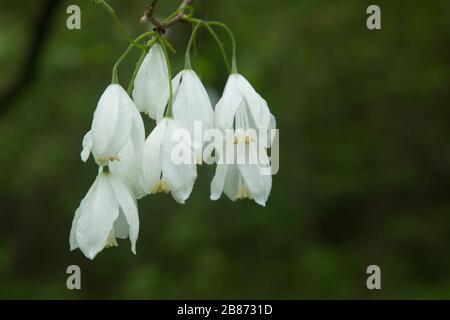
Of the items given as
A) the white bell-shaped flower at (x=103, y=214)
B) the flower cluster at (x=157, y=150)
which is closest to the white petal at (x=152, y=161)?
the flower cluster at (x=157, y=150)

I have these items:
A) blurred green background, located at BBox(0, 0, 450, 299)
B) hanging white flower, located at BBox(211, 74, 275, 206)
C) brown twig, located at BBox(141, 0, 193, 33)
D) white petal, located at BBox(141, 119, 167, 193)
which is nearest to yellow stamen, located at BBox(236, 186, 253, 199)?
hanging white flower, located at BBox(211, 74, 275, 206)

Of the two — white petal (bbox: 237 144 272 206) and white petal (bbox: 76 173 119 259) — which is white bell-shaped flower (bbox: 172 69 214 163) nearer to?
white petal (bbox: 237 144 272 206)

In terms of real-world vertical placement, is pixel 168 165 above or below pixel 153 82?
below

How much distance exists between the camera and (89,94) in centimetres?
679

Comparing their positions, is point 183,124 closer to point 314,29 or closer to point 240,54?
point 240,54

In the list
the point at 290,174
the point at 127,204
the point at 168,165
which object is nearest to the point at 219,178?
the point at 168,165

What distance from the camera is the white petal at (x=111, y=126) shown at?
235cm

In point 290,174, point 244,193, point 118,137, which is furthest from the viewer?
point 290,174

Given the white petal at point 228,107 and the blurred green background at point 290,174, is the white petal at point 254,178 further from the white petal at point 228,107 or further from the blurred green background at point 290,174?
the blurred green background at point 290,174

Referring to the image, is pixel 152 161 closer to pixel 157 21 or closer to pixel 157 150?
pixel 157 150

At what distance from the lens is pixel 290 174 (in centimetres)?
882

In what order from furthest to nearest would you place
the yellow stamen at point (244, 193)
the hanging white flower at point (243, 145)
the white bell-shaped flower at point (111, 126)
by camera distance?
1. the yellow stamen at point (244, 193)
2. the hanging white flower at point (243, 145)
3. the white bell-shaped flower at point (111, 126)

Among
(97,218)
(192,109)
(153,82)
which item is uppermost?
(153,82)

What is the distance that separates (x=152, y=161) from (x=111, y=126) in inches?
7.2
